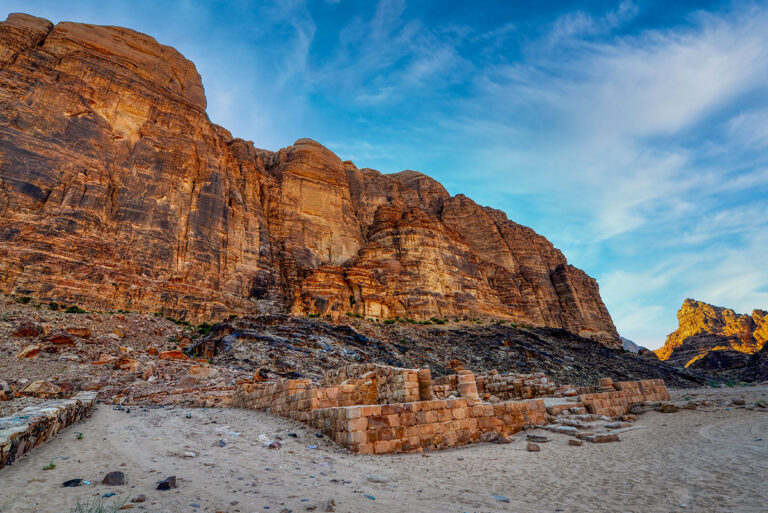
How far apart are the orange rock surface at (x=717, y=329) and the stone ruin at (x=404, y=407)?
9398 centimetres

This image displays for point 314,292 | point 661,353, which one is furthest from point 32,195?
point 661,353

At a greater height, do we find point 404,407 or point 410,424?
point 404,407

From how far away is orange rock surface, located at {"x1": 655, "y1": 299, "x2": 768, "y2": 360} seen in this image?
8522cm

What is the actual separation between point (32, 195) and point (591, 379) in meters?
60.0

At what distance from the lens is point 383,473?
20.8 feet

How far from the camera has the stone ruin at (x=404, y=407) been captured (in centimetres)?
830

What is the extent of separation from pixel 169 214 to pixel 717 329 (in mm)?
131952

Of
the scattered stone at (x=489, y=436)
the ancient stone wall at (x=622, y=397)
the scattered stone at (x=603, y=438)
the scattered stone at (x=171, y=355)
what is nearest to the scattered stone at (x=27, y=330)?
the scattered stone at (x=171, y=355)

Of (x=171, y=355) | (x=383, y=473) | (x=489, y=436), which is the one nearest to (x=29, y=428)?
(x=383, y=473)

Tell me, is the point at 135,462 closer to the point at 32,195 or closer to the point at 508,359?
the point at 508,359

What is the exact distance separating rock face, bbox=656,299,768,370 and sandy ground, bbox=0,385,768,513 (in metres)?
80.2

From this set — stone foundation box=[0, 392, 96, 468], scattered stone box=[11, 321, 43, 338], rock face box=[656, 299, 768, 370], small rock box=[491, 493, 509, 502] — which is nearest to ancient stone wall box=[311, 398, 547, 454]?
small rock box=[491, 493, 509, 502]

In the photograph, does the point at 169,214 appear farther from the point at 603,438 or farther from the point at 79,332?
the point at 603,438

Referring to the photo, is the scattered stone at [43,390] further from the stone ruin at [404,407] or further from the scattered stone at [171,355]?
the scattered stone at [171,355]
